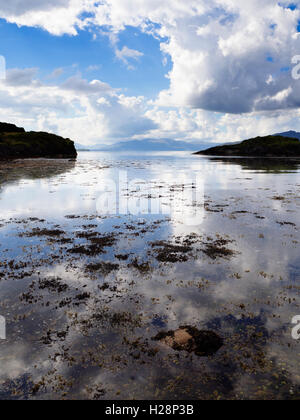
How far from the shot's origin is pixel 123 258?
688 inches

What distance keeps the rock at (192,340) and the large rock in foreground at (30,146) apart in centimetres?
14599

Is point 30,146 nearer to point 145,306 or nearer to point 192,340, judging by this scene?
point 145,306

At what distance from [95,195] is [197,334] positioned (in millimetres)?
34034

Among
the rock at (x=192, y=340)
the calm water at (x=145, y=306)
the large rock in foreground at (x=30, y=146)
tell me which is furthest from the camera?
the large rock in foreground at (x=30, y=146)

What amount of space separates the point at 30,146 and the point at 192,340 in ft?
575

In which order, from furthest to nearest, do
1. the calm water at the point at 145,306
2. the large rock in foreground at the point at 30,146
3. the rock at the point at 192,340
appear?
the large rock in foreground at the point at 30,146, the rock at the point at 192,340, the calm water at the point at 145,306

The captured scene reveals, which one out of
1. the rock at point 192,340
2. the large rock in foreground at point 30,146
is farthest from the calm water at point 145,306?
the large rock in foreground at point 30,146

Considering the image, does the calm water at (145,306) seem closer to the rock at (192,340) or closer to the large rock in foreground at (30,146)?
the rock at (192,340)

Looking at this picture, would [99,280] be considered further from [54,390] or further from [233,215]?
[233,215]

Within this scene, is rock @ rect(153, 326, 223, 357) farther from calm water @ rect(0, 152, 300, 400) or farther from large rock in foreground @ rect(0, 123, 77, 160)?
large rock in foreground @ rect(0, 123, 77, 160)

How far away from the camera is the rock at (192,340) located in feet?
30.6

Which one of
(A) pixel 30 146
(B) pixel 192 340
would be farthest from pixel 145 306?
(A) pixel 30 146

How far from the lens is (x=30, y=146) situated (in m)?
161
